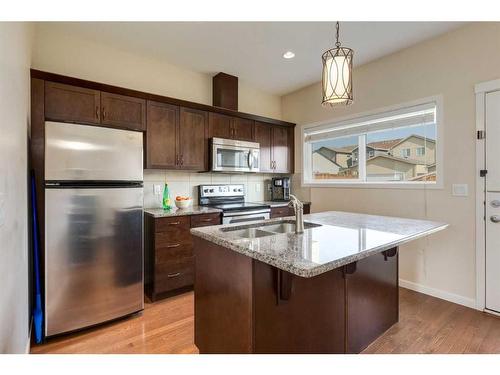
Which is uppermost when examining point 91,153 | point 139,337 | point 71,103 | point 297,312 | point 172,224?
point 71,103

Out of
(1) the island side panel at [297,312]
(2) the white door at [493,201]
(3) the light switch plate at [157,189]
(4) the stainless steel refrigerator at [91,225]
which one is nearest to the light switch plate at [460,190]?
(2) the white door at [493,201]

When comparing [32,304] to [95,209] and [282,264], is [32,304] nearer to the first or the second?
[95,209]

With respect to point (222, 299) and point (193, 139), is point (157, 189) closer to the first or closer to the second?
point (193, 139)

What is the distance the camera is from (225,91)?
350 cm

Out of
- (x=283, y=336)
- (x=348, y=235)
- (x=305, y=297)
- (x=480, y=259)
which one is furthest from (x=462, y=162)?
(x=283, y=336)

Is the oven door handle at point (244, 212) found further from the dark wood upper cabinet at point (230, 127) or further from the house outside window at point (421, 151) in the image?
the house outside window at point (421, 151)

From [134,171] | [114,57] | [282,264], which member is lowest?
[282,264]

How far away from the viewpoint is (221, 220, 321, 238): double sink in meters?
1.71

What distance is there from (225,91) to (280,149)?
120cm

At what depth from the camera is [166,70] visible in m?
3.24

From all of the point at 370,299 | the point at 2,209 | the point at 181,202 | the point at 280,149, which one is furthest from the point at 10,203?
the point at 280,149

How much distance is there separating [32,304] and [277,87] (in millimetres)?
3809

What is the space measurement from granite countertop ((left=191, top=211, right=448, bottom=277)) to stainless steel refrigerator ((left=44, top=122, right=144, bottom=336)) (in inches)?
39.0

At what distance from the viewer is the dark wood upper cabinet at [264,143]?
3.76 meters
